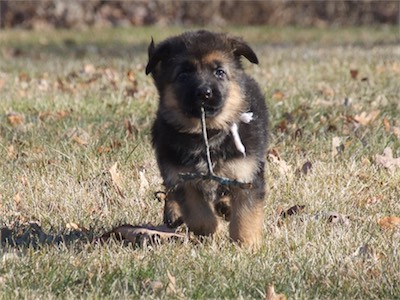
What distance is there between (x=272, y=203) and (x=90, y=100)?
3.65m

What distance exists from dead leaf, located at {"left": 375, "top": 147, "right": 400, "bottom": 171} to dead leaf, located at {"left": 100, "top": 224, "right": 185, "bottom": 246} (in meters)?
2.11

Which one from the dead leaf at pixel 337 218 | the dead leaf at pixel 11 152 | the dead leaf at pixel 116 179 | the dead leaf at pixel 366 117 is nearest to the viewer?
the dead leaf at pixel 337 218

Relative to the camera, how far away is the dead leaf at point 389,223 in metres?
5.77

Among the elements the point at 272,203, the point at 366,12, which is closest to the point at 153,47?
the point at 272,203

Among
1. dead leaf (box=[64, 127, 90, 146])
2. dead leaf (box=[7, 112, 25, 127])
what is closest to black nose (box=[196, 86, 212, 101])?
dead leaf (box=[64, 127, 90, 146])

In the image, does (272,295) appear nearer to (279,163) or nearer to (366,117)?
(279,163)

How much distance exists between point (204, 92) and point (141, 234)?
85 centimetres

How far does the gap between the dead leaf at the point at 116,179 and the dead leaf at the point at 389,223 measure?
1.70 meters

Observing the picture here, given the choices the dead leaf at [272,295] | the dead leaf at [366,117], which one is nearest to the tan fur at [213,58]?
the dead leaf at [272,295]

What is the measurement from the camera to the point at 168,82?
566cm

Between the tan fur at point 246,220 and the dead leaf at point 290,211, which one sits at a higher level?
the tan fur at point 246,220

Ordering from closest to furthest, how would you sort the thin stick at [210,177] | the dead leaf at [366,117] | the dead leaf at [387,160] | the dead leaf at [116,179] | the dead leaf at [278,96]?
the thin stick at [210,177], the dead leaf at [116,179], the dead leaf at [387,160], the dead leaf at [366,117], the dead leaf at [278,96]

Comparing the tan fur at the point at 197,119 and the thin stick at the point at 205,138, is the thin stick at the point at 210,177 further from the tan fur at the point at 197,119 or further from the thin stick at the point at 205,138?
the tan fur at the point at 197,119

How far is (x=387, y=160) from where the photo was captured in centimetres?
726
